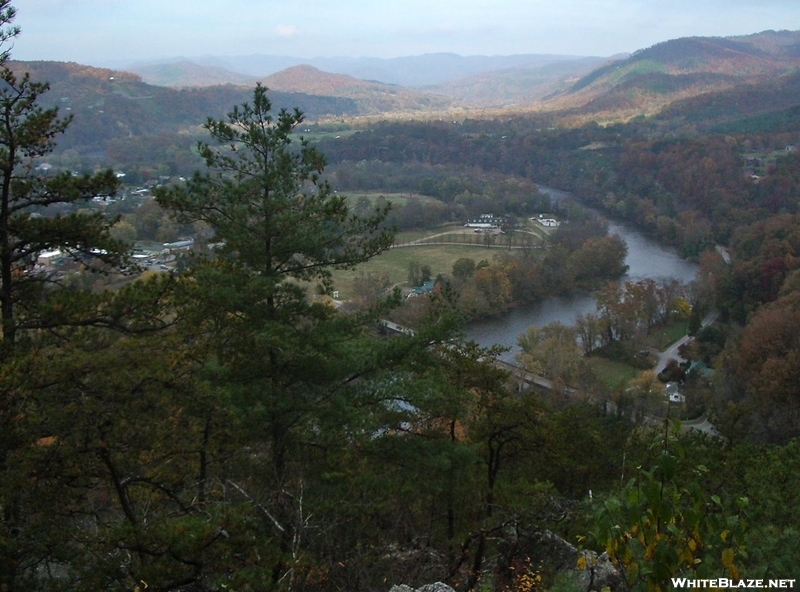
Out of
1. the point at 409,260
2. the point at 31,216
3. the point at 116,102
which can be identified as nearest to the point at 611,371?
the point at 409,260

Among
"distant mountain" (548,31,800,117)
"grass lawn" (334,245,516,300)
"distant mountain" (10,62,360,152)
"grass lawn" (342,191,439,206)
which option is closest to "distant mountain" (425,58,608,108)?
"distant mountain" (548,31,800,117)

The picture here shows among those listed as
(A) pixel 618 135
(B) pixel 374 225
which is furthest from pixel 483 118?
(B) pixel 374 225

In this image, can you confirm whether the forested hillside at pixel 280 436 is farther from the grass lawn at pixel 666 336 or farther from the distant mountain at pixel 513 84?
the distant mountain at pixel 513 84

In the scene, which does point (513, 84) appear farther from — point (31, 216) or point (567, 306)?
point (31, 216)

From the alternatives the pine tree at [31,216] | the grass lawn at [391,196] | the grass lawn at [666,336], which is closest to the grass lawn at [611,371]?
the grass lawn at [666,336]

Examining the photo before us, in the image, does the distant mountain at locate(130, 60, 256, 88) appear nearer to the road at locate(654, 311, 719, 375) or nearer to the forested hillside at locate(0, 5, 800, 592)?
the road at locate(654, 311, 719, 375)
